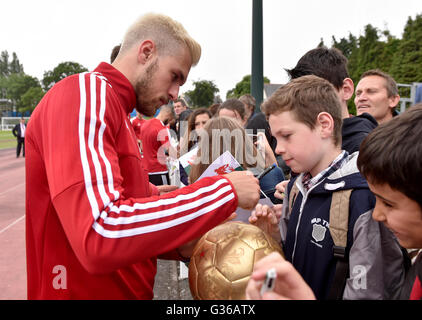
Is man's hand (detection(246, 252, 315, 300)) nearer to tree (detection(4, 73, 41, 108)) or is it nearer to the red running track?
the red running track

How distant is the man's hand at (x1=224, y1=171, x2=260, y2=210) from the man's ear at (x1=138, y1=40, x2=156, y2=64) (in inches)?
31.4

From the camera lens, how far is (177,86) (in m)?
1.88

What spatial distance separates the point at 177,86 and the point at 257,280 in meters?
1.26

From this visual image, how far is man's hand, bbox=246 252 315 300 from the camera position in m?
0.90

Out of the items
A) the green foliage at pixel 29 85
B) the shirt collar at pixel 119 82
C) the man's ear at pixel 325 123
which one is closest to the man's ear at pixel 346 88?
the man's ear at pixel 325 123

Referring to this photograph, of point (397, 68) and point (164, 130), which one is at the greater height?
point (397, 68)

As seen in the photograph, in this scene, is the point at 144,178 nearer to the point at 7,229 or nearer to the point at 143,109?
the point at 143,109

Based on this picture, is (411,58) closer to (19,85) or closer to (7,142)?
(7,142)

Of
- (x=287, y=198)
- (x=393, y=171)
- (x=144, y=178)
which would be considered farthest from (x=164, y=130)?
(x=393, y=171)

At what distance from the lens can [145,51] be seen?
1.75m

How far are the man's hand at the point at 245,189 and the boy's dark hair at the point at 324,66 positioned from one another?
170 centimetres

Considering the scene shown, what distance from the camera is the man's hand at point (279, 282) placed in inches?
35.4

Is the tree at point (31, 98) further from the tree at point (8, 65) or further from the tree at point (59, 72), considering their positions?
the tree at point (8, 65)

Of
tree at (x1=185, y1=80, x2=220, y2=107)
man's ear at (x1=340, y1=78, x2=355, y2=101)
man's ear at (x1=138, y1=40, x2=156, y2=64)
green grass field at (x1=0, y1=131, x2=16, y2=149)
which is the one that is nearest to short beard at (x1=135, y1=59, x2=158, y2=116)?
man's ear at (x1=138, y1=40, x2=156, y2=64)
